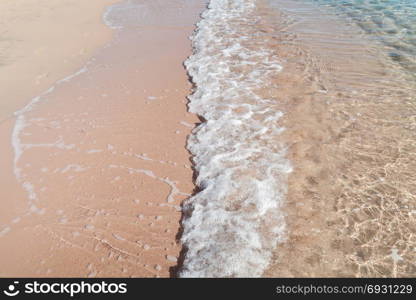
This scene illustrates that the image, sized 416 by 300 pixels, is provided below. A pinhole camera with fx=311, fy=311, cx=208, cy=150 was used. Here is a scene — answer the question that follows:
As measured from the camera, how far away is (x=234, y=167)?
4.20m

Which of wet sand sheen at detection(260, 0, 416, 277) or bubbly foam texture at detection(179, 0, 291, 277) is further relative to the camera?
bubbly foam texture at detection(179, 0, 291, 277)

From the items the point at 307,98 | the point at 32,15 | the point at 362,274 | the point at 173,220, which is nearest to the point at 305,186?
the point at 362,274

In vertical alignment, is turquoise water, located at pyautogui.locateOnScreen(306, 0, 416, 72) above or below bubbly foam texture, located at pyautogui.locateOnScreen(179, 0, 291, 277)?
above

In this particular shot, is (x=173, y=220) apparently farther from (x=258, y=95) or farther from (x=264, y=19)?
(x=264, y=19)

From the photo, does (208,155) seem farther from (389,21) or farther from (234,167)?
(389,21)

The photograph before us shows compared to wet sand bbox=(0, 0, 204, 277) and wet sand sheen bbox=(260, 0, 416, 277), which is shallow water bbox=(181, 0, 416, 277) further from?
wet sand bbox=(0, 0, 204, 277)

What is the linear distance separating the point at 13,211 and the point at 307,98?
15.7ft

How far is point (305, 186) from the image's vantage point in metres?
3.82

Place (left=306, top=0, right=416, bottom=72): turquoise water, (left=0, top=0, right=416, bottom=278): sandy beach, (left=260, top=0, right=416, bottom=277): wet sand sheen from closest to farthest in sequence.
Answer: (left=260, top=0, right=416, bottom=277): wet sand sheen, (left=0, top=0, right=416, bottom=278): sandy beach, (left=306, top=0, right=416, bottom=72): turquoise water

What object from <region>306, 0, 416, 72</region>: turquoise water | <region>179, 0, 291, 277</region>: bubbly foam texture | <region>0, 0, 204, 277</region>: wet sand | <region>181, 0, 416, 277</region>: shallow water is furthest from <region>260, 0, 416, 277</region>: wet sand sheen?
<region>0, 0, 204, 277</region>: wet sand

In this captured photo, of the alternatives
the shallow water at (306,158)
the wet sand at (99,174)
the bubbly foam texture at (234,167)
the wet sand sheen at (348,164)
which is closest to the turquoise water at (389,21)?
the shallow water at (306,158)

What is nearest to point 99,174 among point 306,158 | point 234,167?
point 234,167

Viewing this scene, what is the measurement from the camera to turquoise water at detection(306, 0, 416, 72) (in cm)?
715

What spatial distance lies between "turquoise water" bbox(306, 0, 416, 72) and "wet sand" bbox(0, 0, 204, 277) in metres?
5.01
